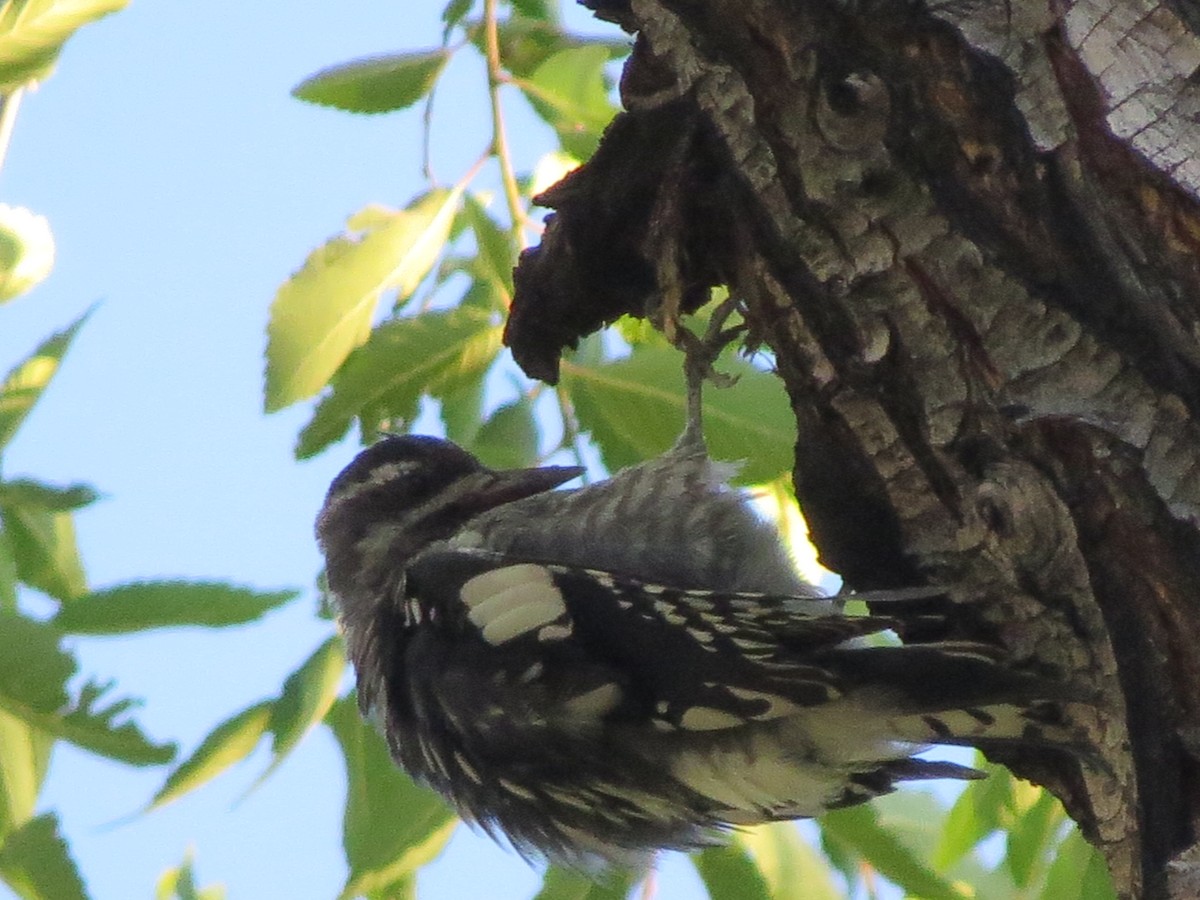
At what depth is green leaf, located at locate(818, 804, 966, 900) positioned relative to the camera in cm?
233

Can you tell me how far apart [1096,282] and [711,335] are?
38.3 inches

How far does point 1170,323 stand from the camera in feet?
5.34

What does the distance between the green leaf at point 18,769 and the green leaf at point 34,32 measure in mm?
1044

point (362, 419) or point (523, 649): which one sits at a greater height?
point (362, 419)

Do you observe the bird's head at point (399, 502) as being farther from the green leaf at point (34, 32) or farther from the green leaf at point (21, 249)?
the green leaf at point (34, 32)

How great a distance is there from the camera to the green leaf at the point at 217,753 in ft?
7.69

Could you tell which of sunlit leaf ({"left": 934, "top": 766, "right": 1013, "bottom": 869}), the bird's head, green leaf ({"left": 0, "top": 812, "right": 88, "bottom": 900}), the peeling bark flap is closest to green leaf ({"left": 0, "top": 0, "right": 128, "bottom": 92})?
the peeling bark flap

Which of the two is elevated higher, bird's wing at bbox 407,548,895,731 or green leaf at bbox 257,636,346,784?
bird's wing at bbox 407,548,895,731

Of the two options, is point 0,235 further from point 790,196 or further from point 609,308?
point 790,196

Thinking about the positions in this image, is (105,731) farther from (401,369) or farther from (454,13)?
(454,13)

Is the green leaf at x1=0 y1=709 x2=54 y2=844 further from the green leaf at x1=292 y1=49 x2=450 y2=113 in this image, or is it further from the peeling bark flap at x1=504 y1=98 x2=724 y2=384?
the green leaf at x1=292 y1=49 x2=450 y2=113

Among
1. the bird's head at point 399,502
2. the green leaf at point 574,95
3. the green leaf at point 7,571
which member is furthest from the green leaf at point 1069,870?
the green leaf at point 7,571

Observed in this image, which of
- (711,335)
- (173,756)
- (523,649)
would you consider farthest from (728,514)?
(173,756)

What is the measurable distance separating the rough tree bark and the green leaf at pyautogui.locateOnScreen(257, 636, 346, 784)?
94cm
